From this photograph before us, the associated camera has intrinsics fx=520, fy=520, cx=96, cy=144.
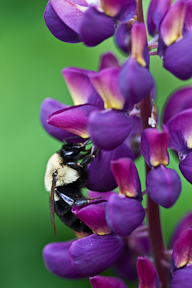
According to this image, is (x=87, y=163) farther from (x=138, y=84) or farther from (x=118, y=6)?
(x=118, y=6)

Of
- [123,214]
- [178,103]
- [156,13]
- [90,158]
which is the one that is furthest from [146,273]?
[156,13]

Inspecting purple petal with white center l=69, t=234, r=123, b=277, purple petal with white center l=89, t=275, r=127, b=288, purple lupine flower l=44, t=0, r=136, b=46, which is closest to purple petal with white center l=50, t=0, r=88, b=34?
purple lupine flower l=44, t=0, r=136, b=46

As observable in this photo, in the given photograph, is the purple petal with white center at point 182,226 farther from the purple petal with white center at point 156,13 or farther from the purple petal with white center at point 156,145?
the purple petal with white center at point 156,13

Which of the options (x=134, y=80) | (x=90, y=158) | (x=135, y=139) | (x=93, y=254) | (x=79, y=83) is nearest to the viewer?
(x=134, y=80)

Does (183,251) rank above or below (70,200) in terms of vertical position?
below

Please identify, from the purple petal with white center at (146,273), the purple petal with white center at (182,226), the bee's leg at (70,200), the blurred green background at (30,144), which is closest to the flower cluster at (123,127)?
the purple petal with white center at (146,273)

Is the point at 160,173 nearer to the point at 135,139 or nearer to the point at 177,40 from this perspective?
the point at 177,40
